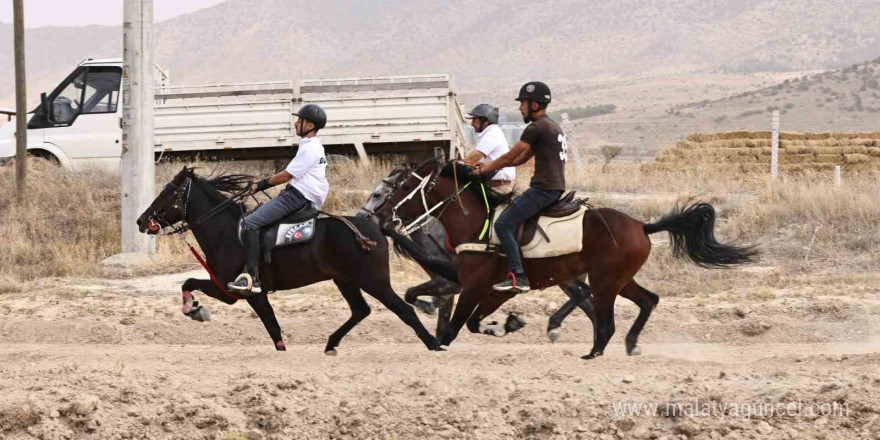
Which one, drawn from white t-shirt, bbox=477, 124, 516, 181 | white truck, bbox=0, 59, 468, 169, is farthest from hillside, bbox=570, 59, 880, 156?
white t-shirt, bbox=477, 124, 516, 181

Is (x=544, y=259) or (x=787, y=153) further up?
(x=787, y=153)

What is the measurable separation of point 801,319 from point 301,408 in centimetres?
734

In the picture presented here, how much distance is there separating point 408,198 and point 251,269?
1594mm

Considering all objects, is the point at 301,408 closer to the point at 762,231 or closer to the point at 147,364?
the point at 147,364

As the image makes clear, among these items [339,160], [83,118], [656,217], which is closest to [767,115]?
[339,160]

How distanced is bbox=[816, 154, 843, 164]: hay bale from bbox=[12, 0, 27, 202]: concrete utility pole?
17288 mm

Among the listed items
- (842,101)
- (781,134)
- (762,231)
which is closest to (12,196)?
(762,231)

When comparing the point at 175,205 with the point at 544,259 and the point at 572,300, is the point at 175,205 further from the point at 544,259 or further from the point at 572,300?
the point at 572,300

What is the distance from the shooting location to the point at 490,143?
11.8 metres

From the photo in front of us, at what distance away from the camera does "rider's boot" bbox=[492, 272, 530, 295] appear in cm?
1009

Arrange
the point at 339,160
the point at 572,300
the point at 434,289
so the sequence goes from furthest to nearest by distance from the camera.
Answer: the point at 339,160
the point at 572,300
the point at 434,289

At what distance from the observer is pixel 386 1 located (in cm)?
19800

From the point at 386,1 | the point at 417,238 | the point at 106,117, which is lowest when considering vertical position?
the point at 417,238

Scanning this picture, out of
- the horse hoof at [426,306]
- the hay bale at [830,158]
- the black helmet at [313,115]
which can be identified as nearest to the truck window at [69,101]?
the black helmet at [313,115]
